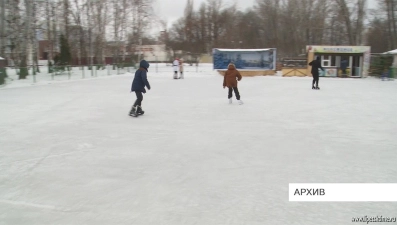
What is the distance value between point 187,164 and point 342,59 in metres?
26.5

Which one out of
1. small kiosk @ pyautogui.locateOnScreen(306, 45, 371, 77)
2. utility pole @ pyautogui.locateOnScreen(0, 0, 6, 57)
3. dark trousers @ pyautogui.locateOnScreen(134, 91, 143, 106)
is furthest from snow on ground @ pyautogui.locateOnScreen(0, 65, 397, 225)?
small kiosk @ pyautogui.locateOnScreen(306, 45, 371, 77)

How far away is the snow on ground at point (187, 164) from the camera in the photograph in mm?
3406

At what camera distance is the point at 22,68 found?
22141mm

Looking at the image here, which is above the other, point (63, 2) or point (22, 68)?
point (63, 2)

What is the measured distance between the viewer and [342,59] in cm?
2777

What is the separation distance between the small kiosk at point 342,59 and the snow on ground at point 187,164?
19.4m

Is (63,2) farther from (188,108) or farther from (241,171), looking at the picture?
(241,171)

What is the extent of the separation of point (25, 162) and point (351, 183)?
4.73m

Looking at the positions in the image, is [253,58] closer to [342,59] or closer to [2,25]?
[342,59]

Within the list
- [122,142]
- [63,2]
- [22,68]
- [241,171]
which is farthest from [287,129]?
[63,2]
